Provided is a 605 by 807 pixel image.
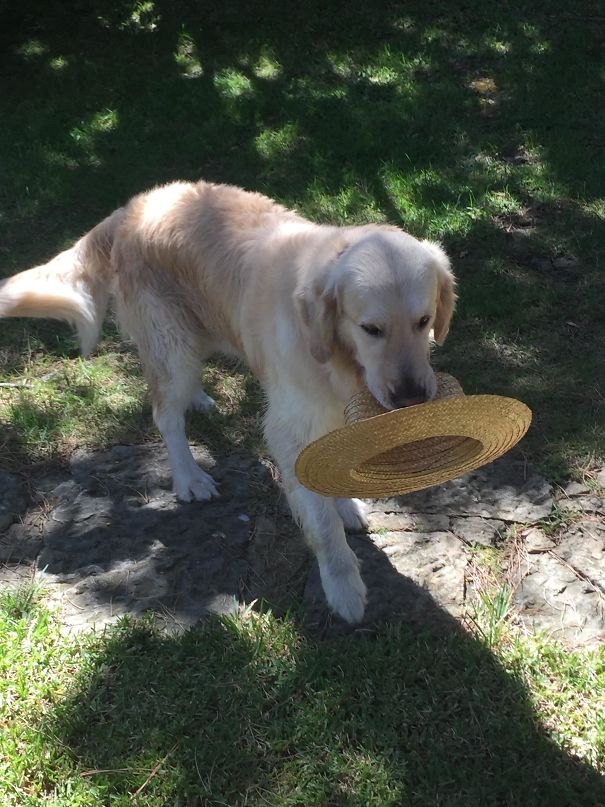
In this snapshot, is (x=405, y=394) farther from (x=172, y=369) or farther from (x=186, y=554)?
(x=172, y=369)

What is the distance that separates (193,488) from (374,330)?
1.37 m

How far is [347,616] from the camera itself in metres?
3.02

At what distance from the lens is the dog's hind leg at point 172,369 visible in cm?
360

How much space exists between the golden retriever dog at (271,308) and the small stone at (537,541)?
69cm

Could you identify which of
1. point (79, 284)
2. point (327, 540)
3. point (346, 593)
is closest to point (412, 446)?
point (327, 540)

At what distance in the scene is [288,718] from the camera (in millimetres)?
2713

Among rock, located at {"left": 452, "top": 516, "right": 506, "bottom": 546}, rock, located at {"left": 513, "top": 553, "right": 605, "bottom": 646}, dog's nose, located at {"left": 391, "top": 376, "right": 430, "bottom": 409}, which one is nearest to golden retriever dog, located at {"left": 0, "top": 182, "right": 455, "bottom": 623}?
dog's nose, located at {"left": 391, "top": 376, "right": 430, "bottom": 409}

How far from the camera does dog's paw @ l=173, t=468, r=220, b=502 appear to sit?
11.8ft

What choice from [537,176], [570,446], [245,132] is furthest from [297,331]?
[245,132]

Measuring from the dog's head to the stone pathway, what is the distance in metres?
0.94

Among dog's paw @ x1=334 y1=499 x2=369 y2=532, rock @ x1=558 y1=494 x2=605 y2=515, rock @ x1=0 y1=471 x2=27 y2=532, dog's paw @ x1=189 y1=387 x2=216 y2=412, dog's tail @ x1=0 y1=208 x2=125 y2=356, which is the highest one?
dog's tail @ x1=0 y1=208 x2=125 y2=356

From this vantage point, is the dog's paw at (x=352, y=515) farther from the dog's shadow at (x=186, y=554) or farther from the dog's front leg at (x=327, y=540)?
the dog's front leg at (x=327, y=540)

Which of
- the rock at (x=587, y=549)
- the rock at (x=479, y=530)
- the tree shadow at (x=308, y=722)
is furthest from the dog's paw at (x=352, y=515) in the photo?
the rock at (x=587, y=549)

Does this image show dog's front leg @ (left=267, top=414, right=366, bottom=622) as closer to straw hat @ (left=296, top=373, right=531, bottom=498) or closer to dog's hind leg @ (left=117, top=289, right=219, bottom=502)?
straw hat @ (left=296, top=373, right=531, bottom=498)
